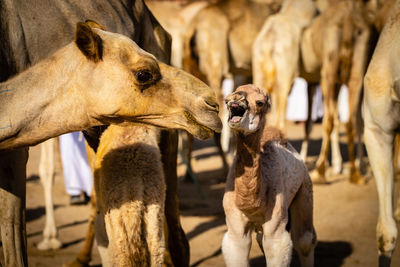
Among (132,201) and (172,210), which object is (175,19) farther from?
(132,201)

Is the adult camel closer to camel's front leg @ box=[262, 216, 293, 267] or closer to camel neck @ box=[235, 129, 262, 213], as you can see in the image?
camel neck @ box=[235, 129, 262, 213]

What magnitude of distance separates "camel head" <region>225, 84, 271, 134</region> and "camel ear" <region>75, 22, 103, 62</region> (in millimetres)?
844

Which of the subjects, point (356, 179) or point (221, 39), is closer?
point (356, 179)

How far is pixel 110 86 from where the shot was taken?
2895mm

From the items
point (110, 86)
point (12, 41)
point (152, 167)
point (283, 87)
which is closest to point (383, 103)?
point (152, 167)

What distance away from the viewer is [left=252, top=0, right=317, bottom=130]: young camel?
9758mm

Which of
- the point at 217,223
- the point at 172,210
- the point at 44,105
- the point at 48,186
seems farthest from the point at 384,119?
the point at 48,186

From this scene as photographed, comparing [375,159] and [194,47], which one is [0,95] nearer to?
[375,159]

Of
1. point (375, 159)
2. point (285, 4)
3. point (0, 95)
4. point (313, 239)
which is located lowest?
point (313, 239)

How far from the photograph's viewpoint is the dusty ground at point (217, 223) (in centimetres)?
570

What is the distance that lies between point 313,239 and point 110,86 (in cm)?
214

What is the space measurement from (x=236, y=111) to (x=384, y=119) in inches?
62.4

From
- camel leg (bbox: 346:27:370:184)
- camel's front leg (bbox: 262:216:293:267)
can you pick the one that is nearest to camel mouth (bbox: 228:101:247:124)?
camel's front leg (bbox: 262:216:293:267)

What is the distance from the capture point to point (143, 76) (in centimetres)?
290
